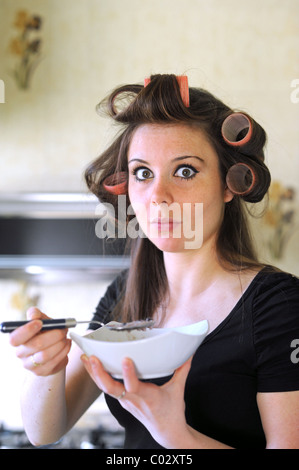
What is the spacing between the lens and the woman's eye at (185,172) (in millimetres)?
703

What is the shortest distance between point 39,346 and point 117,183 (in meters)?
0.33

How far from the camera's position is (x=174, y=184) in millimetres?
699

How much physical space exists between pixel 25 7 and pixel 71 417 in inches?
53.4

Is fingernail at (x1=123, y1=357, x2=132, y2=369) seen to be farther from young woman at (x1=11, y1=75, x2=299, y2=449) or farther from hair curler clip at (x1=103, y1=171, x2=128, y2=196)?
hair curler clip at (x1=103, y1=171, x2=128, y2=196)

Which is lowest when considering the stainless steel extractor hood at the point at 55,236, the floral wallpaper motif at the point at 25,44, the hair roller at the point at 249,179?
the stainless steel extractor hood at the point at 55,236

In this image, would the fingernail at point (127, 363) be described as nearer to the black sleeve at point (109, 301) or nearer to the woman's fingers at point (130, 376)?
the woman's fingers at point (130, 376)

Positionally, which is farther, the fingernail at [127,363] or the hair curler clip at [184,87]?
the hair curler clip at [184,87]

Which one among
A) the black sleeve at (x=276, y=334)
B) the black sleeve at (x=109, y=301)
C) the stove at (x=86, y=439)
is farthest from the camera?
the stove at (x=86, y=439)

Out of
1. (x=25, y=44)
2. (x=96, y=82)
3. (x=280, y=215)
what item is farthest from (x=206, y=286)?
(x=25, y=44)

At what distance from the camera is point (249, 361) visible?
0.68m

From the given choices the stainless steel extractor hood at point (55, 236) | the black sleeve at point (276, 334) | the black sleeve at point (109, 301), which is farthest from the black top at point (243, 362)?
the stainless steel extractor hood at point (55, 236)

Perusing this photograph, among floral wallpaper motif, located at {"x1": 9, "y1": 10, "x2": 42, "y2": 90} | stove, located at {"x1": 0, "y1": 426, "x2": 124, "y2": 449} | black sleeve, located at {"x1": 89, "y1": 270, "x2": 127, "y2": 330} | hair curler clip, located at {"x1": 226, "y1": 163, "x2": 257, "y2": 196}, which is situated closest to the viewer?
hair curler clip, located at {"x1": 226, "y1": 163, "x2": 257, "y2": 196}

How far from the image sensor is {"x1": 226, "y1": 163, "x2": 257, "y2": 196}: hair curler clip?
0.74m

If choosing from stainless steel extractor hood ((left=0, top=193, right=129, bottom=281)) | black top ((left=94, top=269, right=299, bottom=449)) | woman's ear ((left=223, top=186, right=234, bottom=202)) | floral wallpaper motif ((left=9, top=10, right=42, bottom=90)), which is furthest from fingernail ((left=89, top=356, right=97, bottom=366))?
floral wallpaper motif ((left=9, top=10, right=42, bottom=90))
